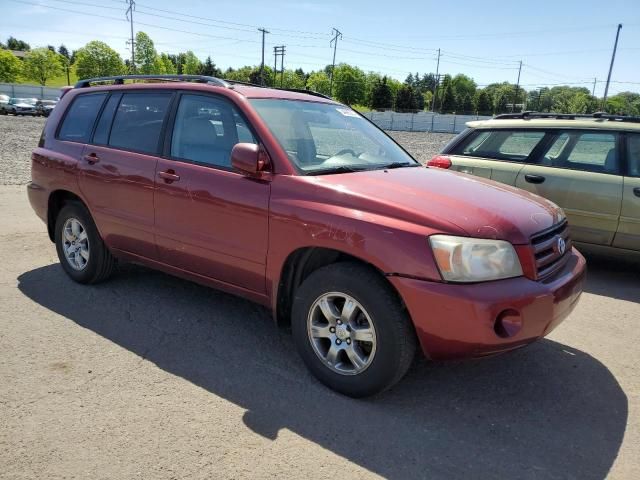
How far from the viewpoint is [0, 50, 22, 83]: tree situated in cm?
9319

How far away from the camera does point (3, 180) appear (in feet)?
35.3

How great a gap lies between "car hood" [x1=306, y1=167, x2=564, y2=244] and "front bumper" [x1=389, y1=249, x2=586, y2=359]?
30 cm

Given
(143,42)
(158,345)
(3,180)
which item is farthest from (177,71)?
(158,345)

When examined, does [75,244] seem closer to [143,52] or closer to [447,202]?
[447,202]

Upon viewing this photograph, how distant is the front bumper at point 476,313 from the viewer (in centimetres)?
272

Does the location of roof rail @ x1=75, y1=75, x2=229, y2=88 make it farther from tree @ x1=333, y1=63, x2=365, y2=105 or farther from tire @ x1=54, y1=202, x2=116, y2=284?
tree @ x1=333, y1=63, x2=365, y2=105

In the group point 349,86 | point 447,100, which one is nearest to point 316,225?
point 349,86

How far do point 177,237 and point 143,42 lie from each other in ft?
326

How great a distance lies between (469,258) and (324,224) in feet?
2.77

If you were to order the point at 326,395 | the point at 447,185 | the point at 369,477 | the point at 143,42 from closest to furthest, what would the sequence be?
the point at 369,477 < the point at 326,395 < the point at 447,185 < the point at 143,42

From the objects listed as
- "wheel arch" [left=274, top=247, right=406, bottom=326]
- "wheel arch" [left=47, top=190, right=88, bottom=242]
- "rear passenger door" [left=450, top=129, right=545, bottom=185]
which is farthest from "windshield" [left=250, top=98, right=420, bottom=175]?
"wheel arch" [left=47, top=190, right=88, bottom=242]

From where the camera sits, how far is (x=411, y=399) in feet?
10.5

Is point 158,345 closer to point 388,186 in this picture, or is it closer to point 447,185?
point 388,186

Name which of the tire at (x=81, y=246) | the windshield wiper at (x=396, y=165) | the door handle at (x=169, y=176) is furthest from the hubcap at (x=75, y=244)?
the windshield wiper at (x=396, y=165)
